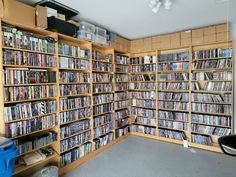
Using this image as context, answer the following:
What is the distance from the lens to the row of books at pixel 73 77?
105 inches

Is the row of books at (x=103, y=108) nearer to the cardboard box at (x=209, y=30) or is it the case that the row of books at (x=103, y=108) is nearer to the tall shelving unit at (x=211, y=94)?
the tall shelving unit at (x=211, y=94)

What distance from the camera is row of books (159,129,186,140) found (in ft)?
12.2

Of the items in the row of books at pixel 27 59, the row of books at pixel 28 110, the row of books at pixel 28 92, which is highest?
the row of books at pixel 27 59

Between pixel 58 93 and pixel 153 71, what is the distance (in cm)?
233

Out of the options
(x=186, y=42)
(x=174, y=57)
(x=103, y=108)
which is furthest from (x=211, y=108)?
(x=103, y=108)

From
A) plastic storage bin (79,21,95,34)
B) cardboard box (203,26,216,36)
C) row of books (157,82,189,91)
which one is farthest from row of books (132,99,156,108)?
plastic storage bin (79,21,95,34)

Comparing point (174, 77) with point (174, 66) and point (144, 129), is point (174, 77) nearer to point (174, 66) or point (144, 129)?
point (174, 66)

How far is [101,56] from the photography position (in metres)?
3.49

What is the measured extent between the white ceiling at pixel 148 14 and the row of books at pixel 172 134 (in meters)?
2.27

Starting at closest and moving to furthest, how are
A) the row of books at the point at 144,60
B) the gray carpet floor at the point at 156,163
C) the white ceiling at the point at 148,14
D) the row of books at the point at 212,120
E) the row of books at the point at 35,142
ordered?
the row of books at the point at 35,142, the white ceiling at the point at 148,14, the gray carpet floor at the point at 156,163, the row of books at the point at 212,120, the row of books at the point at 144,60

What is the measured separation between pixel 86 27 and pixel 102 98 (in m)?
1.40

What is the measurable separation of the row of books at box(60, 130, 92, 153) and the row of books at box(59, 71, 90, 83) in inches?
38.2

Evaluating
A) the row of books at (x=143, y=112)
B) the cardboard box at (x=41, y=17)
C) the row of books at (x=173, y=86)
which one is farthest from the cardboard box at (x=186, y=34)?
the cardboard box at (x=41, y=17)

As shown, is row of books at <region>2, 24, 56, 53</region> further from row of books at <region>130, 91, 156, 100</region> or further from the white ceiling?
row of books at <region>130, 91, 156, 100</region>
